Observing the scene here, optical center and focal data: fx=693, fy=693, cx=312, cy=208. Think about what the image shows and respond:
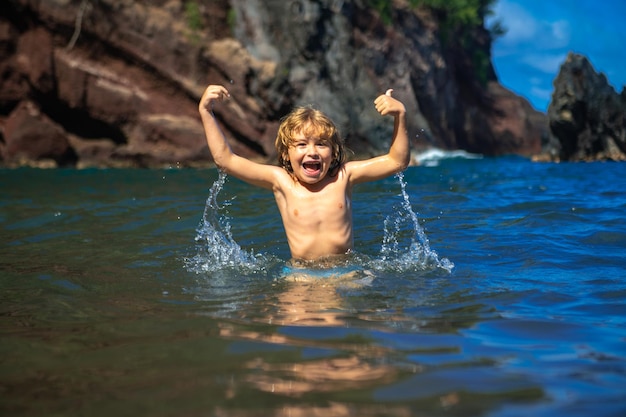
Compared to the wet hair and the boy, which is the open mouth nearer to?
the boy

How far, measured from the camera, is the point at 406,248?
5516mm

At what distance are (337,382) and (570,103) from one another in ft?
65.0

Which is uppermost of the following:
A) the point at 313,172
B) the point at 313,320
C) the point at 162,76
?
the point at 162,76

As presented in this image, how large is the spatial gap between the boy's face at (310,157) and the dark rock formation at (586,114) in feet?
56.9

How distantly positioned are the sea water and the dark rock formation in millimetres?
14462

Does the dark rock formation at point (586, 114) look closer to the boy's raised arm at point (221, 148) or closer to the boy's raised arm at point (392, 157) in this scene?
the boy's raised arm at point (392, 157)

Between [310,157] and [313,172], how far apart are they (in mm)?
117

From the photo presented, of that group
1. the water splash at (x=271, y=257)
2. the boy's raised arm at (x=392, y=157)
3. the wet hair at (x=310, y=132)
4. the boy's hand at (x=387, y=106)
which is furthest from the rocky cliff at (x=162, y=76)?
the boy's hand at (x=387, y=106)

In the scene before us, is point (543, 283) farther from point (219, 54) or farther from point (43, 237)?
point (219, 54)

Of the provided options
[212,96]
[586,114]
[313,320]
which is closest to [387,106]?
[212,96]

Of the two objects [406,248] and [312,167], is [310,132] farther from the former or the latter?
[406,248]

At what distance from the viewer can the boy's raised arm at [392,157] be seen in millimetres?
4586

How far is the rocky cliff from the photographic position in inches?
667

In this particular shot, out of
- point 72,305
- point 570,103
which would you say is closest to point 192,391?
point 72,305
